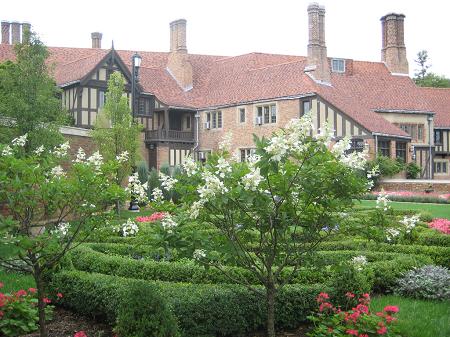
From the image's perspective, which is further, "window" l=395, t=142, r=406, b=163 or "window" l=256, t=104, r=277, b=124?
"window" l=395, t=142, r=406, b=163

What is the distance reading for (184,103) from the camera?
34219 mm

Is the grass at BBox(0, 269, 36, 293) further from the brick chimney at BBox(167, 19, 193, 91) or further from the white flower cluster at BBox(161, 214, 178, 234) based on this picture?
the brick chimney at BBox(167, 19, 193, 91)

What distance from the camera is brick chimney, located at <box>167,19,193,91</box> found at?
117 ft

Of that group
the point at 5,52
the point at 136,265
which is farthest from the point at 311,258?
the point at 5,52

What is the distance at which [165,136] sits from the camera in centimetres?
3269

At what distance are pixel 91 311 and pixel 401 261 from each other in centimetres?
503

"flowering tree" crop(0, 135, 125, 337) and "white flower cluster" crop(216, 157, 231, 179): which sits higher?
"white flower cluster" crop(216, 157, 231, 179)

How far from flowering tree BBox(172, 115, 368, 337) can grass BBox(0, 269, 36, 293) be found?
4186mm

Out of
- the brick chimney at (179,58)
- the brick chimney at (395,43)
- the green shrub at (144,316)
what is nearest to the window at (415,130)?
the brick chimney at (395,43)

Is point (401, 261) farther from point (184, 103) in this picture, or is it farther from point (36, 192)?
point (184, 103)

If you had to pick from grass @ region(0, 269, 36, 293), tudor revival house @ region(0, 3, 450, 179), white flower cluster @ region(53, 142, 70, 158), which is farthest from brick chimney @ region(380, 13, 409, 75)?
white flower cluster @ region(53, 142, 70, 158)

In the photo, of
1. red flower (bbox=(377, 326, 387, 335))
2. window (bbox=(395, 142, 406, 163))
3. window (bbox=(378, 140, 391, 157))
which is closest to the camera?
red flower (bbox=(377, 326, 387, 335))

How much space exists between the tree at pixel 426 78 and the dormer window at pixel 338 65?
24.8 m

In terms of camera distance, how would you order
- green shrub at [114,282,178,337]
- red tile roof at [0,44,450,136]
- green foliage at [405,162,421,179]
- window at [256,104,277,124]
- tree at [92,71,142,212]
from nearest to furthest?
green shrub at [114,282,178,337] → tree at [92,71,142,212] → red tile roof at [0,44,450,136] → window at [256,104,277,124] → green foliage at [405,162,421,179]
